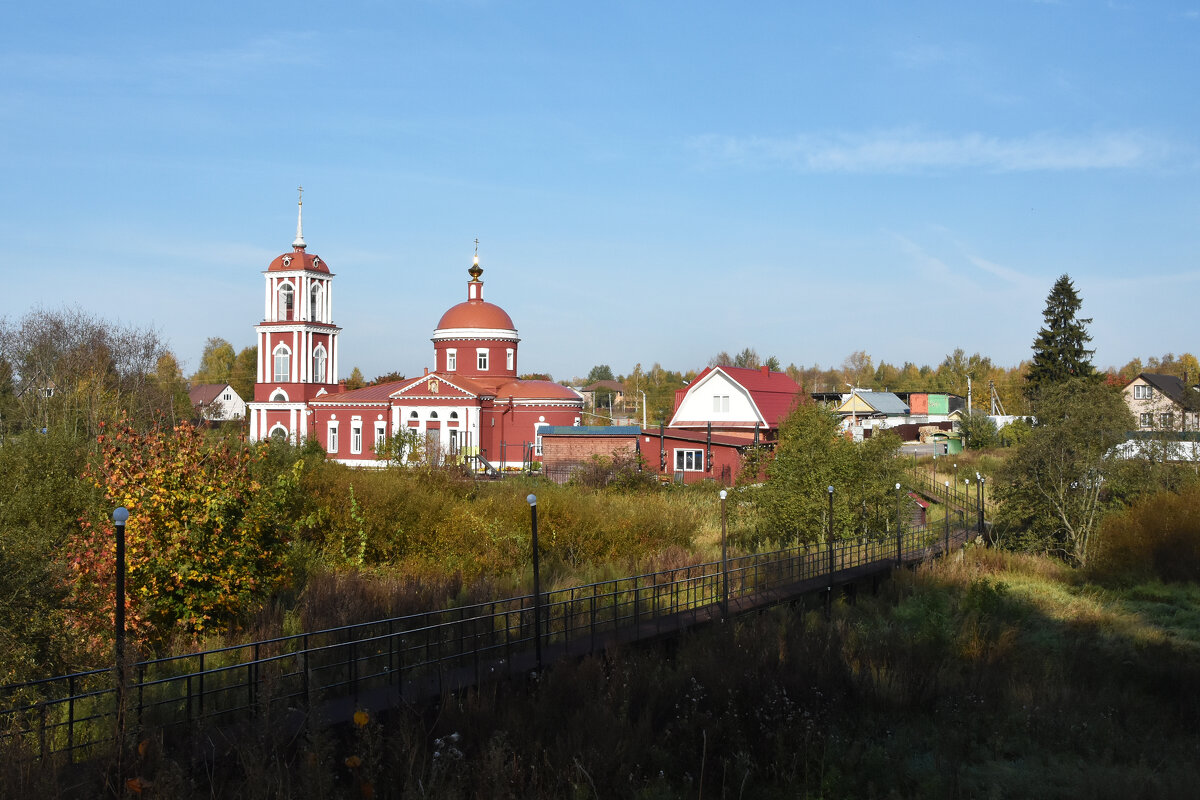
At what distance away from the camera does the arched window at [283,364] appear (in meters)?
58.5

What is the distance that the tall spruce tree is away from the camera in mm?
58688

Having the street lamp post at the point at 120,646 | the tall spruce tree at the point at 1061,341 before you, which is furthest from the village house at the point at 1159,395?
the street lamp post at the point at 120,646

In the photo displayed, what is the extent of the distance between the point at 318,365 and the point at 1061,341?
4502 cm

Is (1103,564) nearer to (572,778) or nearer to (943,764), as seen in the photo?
(943,764)

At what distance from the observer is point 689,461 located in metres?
44.5

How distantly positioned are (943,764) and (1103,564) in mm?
18665

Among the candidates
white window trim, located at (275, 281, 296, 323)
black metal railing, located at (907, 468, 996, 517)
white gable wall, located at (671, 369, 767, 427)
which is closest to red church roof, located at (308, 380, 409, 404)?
white window trim, located at (275, 281, 296, 323)

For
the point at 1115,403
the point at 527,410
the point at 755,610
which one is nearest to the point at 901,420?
the point at 527,410

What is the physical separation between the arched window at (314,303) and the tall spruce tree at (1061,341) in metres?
42.8

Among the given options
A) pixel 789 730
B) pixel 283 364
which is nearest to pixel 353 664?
pixel 789 730

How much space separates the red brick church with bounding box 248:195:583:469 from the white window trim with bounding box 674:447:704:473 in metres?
11.0

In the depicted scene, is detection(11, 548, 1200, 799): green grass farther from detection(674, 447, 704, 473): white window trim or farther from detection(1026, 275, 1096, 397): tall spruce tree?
detection(1026, 275, 1096, 397): tall spruce tree

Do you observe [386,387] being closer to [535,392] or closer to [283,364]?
[283,364]

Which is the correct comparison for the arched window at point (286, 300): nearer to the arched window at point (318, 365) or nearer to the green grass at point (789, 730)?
the arched window at point (318, 365)
